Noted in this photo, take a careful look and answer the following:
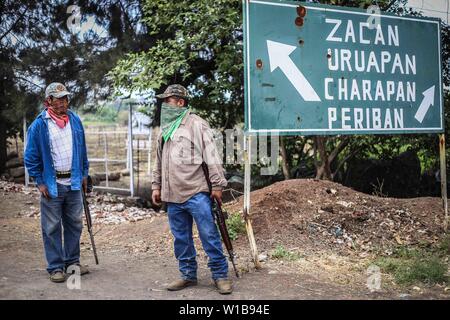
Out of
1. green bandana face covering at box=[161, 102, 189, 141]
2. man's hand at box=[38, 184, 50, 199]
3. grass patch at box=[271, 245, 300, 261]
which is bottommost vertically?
grass patch at box=[271, 245, 300, 261]

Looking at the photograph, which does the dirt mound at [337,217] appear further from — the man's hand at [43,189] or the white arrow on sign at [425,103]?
the man's hand at [43,189]

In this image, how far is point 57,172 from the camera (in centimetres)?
474

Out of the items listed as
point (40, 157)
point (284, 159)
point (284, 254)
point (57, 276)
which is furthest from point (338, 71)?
point (284, 159)

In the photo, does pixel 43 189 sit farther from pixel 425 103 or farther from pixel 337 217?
pixel 425 103

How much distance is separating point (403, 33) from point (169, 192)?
370cm

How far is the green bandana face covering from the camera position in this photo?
4500 mm

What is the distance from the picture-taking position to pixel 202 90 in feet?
30.7

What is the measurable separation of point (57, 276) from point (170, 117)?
1804 millimetres

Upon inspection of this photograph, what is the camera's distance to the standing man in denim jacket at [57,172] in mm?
4664

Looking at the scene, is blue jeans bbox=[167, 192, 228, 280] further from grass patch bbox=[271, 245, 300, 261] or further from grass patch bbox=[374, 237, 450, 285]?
grass patch bbox=[374, 237, 450, 285]

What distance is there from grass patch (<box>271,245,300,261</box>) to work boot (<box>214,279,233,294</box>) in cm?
126

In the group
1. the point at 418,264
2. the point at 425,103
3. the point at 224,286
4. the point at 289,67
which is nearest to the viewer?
the point at 224,286

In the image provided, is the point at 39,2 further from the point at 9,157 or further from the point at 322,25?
the point at 322,25

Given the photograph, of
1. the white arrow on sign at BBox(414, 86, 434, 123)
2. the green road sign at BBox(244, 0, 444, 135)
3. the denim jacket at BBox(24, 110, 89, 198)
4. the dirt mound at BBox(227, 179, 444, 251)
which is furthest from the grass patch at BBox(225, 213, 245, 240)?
the white arrow on sign at BBox(414, 86, 434, 123)
